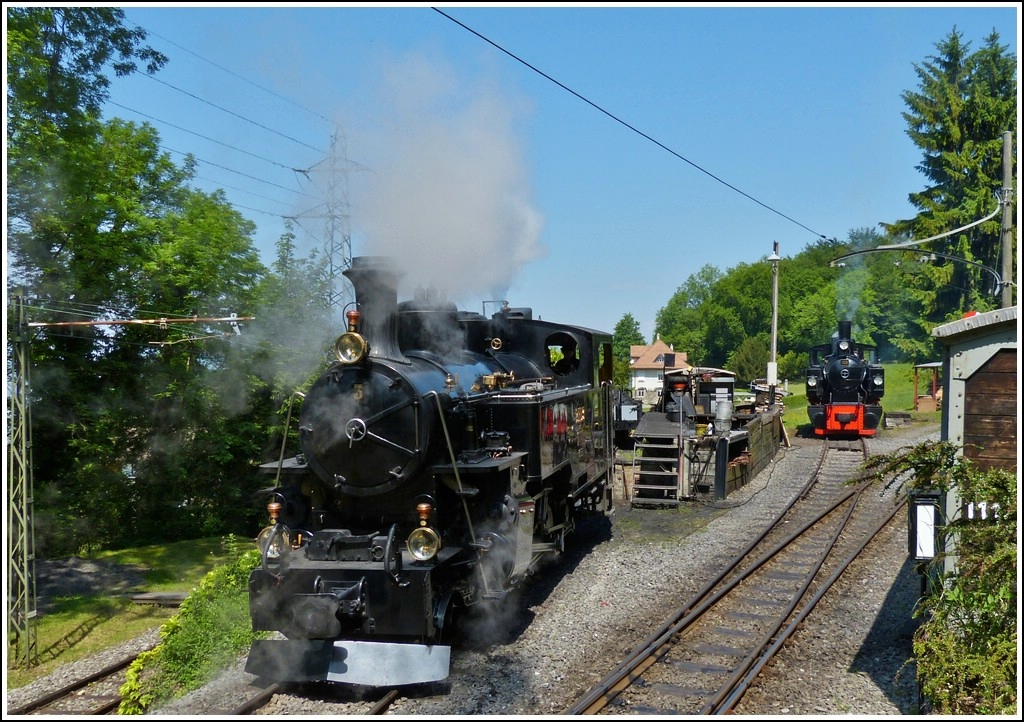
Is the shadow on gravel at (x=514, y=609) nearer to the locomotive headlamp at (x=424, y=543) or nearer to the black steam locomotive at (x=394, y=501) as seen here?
the black steam locomotive at (x=394, y=501)

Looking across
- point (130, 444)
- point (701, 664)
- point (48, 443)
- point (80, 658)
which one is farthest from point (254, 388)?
point (701, 664)

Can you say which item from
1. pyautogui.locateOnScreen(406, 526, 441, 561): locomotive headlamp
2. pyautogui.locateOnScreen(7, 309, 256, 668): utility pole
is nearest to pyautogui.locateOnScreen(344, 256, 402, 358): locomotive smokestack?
pyautogui.locateOnScreen(406, 526, 441, 561): locomotive headlamp

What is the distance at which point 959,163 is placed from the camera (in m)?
29.1

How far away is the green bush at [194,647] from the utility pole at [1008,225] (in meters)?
9.45

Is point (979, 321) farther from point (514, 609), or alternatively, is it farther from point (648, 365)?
point (648, 365)

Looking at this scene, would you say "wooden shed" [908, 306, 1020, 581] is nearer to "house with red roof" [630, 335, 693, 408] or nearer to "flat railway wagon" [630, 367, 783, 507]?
"flat railway wagon" [630, 367, 783, 507]

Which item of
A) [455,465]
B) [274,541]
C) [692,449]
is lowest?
[274,541]

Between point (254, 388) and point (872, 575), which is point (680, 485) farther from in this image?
point (254, 388)

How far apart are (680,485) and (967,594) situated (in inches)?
373

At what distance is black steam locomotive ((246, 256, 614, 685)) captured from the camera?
6062 millimetres

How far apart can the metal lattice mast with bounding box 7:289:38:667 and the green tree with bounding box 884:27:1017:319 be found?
1137 inches

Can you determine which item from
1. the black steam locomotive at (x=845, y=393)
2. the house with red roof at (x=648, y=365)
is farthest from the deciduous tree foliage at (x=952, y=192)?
the house with red roof at (x=648, y=365)

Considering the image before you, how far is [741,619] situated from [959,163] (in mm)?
27385

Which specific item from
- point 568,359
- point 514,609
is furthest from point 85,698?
point 568,359
